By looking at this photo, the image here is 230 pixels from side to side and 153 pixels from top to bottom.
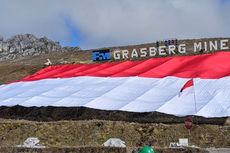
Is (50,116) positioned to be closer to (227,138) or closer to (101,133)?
(101,133)

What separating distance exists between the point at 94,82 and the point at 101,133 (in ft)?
38.4

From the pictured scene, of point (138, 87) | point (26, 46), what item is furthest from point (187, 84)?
point (26, 46)

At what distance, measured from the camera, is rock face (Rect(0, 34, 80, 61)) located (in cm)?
12584

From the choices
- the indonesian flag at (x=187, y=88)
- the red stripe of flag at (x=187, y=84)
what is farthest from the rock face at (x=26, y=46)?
the indonesian flag at (x=187, y=88)

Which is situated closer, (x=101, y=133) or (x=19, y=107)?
(x=101, y=133)

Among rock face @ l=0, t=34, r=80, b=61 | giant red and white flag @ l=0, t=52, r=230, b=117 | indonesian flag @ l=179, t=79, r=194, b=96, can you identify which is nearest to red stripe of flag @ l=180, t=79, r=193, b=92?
indonesian flag @ l=179, t=79, r=194, b=96

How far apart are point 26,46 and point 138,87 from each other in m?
87.4

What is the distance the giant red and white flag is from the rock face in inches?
2726

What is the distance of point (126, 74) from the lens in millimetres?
50469

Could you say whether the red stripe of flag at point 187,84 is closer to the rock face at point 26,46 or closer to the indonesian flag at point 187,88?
the indonesian flag at point 187,88

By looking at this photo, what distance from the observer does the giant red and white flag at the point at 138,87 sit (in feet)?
132

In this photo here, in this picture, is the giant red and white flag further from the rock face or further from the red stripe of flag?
the rock face

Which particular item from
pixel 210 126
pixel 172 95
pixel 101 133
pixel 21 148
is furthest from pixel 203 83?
pixel 21 148

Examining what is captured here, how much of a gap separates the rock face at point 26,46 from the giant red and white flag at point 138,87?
2726 inches
